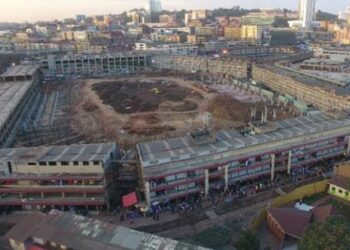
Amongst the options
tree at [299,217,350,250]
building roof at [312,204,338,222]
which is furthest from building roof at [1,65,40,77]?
tree at [299,217,350,250]

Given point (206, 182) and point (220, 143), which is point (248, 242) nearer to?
point (206, 182)

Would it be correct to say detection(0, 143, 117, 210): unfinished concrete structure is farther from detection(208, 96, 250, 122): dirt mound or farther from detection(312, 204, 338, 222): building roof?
detection(208, 96, 250, 122): dirt mound

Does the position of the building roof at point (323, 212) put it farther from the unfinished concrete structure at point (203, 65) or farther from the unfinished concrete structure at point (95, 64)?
the unfinished concrete structure at point (95, 64)

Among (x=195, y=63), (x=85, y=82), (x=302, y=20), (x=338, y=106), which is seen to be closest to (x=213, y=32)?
(x=302, y=20)

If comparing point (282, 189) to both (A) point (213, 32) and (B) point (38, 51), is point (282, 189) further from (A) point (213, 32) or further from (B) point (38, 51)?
(A) point (213, 32)

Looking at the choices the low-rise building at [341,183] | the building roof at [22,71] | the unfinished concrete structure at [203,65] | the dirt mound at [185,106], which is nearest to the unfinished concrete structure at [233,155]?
the low-rise building at [341,183]

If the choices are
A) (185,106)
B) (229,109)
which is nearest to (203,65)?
(185,106)
